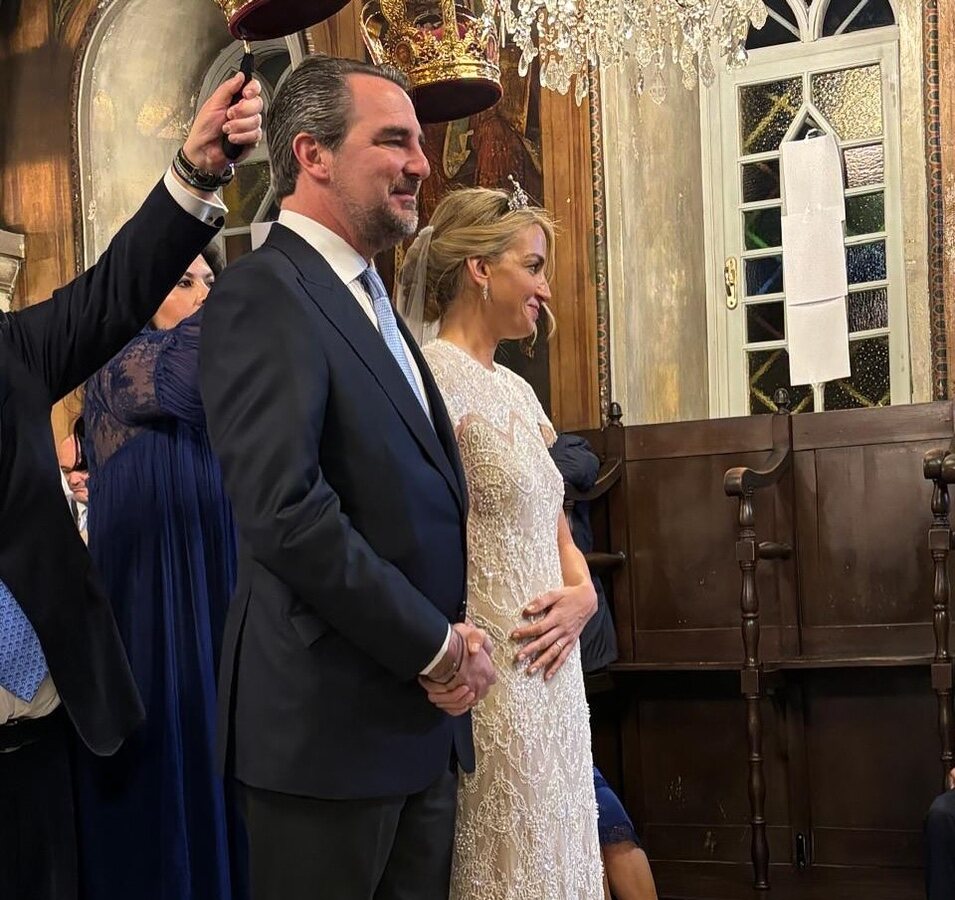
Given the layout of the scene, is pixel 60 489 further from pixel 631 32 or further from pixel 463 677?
pixel 631 32

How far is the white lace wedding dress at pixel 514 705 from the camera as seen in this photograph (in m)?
2.56

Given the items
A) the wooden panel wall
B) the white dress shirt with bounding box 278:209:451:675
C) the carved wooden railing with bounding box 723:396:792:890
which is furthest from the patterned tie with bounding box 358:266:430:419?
the wooden panel wall

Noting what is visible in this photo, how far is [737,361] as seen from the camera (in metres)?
6.99

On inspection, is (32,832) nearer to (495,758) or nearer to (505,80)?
(495,758)

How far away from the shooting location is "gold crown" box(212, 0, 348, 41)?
2375 millimetres

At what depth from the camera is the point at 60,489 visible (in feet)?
8.16

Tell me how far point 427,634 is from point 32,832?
1.02m

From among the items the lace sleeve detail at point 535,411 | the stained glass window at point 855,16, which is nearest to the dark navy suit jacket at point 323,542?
the lace sleeve detail at point 535,411

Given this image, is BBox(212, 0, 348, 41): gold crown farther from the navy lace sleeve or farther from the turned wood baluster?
the turned wood baluster

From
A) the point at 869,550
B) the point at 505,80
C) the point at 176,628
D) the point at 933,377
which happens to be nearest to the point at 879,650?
the point at 869,550

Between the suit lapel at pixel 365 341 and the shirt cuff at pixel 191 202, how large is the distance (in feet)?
0.74

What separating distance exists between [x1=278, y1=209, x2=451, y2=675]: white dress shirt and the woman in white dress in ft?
1.53

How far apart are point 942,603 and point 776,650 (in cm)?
94

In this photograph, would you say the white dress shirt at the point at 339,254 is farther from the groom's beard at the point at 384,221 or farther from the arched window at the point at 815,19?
the arched window at the point at 815,19
